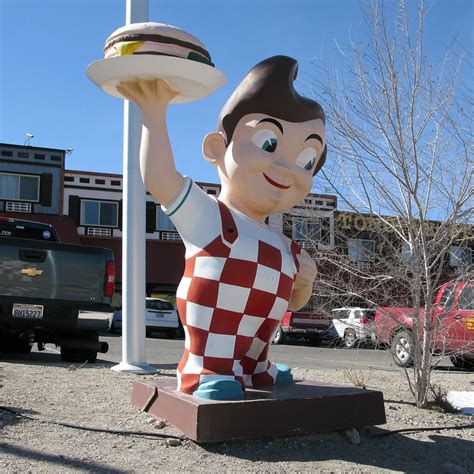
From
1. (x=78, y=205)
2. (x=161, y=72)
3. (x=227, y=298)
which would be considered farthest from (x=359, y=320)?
(x=78, y=205)

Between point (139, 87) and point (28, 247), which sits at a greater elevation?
point (139, 87)

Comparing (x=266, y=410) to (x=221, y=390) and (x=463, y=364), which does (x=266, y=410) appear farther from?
(x=463, y=364)

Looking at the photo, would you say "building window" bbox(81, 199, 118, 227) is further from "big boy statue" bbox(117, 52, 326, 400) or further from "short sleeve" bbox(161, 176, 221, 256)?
"short sleeve" bbox(161, 176, 221, 256)

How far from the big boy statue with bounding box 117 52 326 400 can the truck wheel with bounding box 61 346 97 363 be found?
4781 mm

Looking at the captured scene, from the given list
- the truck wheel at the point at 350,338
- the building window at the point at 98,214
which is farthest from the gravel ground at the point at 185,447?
the building window at the point at 98,214

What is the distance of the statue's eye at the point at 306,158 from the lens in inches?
177

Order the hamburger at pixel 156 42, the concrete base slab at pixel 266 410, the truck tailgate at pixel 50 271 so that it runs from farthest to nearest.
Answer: the truck tailgate at pixel 50 271 → the hamburger at pixel 156 42 → the concrete base slab at pixel 266 410

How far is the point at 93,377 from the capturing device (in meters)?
6.65

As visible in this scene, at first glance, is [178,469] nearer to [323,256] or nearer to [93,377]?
[323,256]

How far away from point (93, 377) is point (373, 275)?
3219 millimetres

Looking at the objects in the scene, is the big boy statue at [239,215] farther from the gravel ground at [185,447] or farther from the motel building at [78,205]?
the motel building at [78,205]

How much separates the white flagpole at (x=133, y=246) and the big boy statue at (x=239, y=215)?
3.07 m

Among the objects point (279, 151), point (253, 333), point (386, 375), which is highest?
point (279, 151)

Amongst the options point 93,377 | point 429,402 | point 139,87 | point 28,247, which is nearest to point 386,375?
point 429,402
